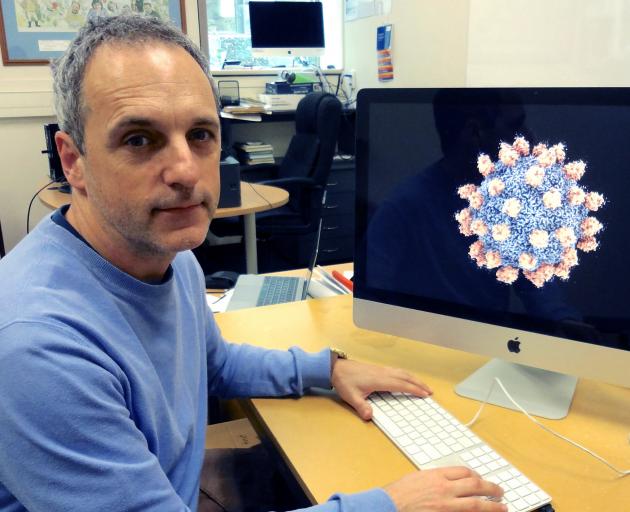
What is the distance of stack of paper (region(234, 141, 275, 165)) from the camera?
13.0 feet

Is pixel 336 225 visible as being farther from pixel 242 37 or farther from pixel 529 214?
pixel 529 214

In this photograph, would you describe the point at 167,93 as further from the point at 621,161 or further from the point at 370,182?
the point at 621,161

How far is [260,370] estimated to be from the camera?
110 cm

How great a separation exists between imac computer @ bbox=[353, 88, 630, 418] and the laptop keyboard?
0.42 metres

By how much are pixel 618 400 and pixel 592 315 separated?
22cm

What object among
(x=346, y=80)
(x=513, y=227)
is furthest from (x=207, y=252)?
(x=513, y=227)

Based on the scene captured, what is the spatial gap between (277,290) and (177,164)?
0.82m

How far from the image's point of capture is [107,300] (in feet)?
2.51

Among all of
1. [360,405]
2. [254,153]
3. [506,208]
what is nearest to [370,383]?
[360,405]

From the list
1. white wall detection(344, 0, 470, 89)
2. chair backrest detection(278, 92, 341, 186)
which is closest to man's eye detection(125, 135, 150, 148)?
white wall detection(344, 0, 470, 89)

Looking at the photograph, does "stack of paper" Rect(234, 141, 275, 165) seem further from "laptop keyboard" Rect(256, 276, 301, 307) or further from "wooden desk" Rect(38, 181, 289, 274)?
"laptop keyboard" Rect(256, 276, 301, 307)

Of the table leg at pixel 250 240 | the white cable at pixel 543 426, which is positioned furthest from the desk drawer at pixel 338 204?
the white cable at pixel 543 426

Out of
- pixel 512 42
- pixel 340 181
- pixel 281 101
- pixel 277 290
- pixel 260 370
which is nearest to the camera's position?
pixel 260 370

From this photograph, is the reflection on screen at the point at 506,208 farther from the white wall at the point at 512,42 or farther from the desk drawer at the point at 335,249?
the desk drawer at the point at 335,249
